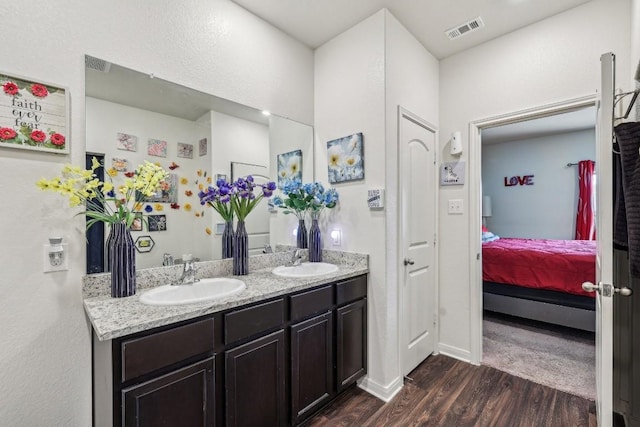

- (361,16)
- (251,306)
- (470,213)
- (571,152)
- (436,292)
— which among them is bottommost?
(436,292)

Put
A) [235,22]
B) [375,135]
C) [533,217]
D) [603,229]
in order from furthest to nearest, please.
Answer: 1. [533,217]
2. [375,135]
3. [235,22]
4. [603,229]

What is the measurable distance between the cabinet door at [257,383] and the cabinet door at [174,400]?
106 millimetres

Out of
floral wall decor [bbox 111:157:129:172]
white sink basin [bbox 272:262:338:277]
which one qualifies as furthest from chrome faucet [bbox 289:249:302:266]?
floral wall decor [bbox 111:157:129:172]

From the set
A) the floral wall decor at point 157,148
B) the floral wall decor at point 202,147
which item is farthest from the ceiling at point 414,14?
the floral wall decor at point 157,148

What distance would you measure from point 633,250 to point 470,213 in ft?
4.13

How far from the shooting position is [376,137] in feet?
7.03

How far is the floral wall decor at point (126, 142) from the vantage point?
1588mm

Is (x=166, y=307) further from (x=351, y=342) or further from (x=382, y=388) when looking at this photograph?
(x=382, y=388)

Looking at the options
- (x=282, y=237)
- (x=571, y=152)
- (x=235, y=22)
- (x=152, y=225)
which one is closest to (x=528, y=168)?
(x=571, y=152)

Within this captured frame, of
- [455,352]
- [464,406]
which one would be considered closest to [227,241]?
[464,406]

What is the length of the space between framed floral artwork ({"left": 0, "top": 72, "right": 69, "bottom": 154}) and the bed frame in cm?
411

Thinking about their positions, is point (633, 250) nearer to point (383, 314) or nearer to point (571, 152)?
point (383, 314)

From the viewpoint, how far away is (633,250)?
1.31m

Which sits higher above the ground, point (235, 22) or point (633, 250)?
point (235, 22)
